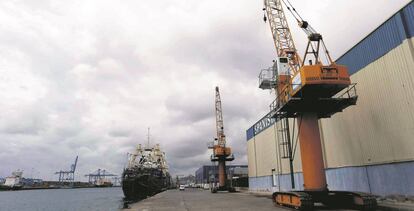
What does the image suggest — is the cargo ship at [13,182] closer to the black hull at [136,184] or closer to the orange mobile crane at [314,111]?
the black hull at [136,184]

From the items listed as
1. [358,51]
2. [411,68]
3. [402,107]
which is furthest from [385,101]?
[358,51]

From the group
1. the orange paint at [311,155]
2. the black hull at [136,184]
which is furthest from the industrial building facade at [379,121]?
the black hull at [136,184]

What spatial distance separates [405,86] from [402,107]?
156 centimetres

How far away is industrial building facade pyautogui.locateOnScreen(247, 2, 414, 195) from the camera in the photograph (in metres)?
21.0

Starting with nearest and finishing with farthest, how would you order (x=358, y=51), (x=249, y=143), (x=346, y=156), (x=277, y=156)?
(x=358, y=51)
(x=346, y=156)
(x=277, y=156)
(x=249, y=143)

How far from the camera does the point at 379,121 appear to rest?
930 inches

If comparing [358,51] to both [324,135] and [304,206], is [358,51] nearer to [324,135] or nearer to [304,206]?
[324,135]

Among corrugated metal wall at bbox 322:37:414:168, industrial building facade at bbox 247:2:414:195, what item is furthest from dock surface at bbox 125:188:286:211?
corrugated metal wall at bbox 322:37:414:168

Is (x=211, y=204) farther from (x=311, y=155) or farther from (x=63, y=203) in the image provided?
(x=63, y=203)

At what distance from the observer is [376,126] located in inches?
945

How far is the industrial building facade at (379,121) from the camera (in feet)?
69.0

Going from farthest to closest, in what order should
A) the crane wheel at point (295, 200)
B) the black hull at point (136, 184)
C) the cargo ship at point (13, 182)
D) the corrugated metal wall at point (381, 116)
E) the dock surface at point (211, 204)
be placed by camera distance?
1. the cargo ship at point (13, 182)
2. the black hull at point (136, 184)
3. the dock surface at point (211, 204)
4. the corrugated metal wall at point (381, 116)
5. the crane wheel at point (295, 200)

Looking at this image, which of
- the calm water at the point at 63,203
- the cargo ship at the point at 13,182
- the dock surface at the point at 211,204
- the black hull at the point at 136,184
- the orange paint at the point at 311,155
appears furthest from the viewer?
the cargo ship at the point at 13,182

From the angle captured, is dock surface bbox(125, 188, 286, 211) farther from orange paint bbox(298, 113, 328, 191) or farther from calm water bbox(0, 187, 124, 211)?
calm water bbox(0, 187, 124, 211)
